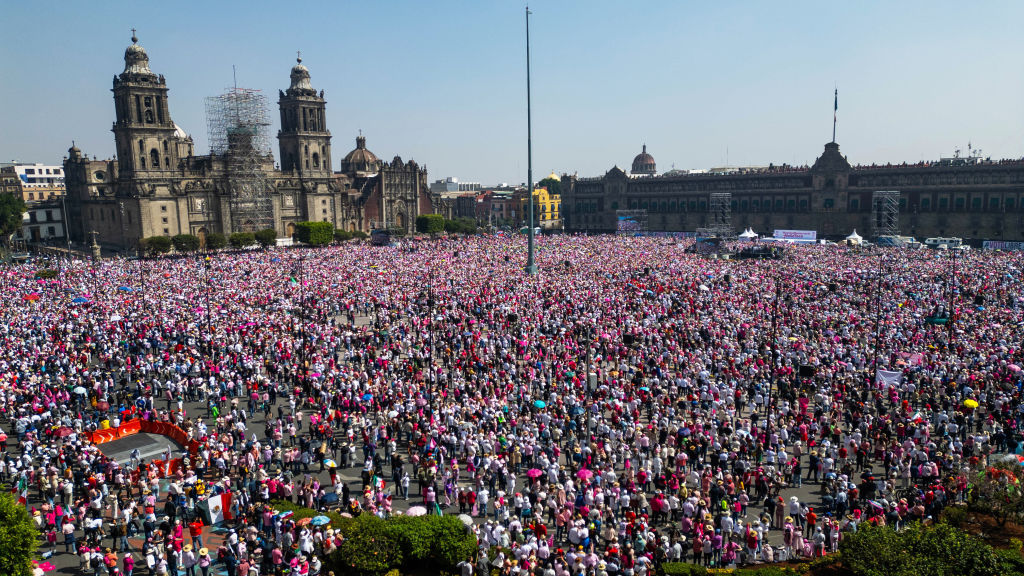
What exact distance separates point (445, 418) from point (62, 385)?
14.2 m

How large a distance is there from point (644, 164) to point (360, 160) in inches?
2418

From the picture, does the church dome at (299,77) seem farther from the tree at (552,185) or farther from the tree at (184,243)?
the tree at (552,185)

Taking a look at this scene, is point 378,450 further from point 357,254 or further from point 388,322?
point 357,254


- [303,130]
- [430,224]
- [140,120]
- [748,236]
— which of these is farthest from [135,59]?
[748,236]

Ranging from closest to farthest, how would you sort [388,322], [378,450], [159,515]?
[159,515] → [378,450] → [388,322]

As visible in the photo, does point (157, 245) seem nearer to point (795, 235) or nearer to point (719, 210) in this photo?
point (795, 235)

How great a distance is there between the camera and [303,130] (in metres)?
101

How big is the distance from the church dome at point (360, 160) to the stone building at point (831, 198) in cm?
3704

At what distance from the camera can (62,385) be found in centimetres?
2411

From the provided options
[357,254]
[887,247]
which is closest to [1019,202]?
[887,247]

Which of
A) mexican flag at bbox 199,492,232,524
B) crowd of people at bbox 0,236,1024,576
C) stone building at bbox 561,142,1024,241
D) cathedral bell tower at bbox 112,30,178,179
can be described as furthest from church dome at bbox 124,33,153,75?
mexican flag at bbox 199,492,232,524

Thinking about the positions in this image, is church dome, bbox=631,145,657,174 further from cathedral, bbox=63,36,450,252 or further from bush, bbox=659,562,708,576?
bush, bbox=659,562,708,576

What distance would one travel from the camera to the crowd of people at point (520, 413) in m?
14.9

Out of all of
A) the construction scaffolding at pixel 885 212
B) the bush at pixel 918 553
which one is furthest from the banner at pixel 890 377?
the construction scaffolding at pixel 885 212
